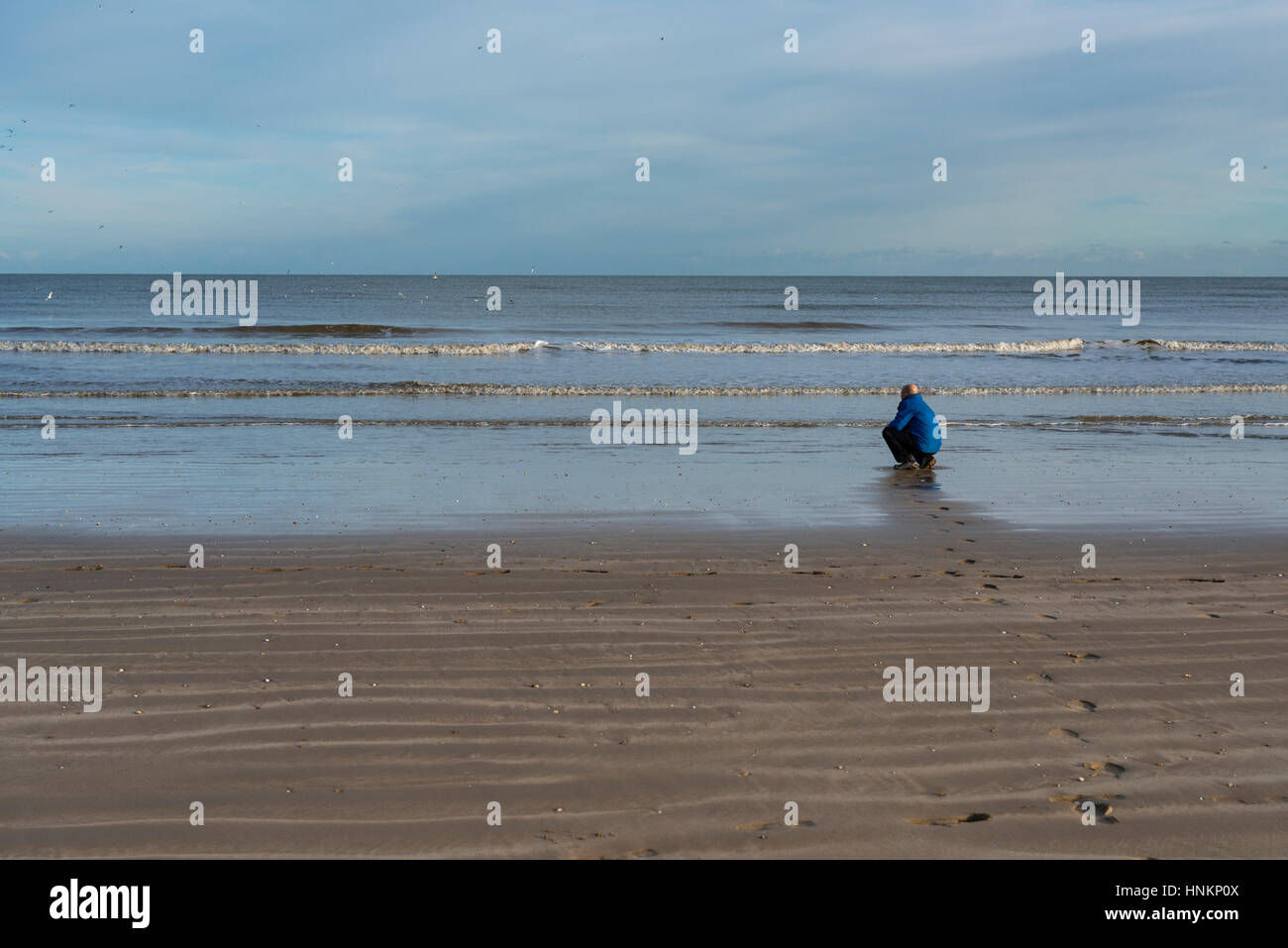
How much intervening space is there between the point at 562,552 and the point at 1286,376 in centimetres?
2599

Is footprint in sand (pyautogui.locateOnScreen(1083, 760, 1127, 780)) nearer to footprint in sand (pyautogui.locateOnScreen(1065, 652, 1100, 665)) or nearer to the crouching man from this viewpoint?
footprint in sand (pyautogui.locateOnScreen(1065, 652, 1100, 665))

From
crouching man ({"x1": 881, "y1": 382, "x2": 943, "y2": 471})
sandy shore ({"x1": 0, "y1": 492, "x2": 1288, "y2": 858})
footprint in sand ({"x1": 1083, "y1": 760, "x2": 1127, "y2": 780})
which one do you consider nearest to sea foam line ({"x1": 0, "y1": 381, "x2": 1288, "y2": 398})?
crouching man ({"x1": 881, "y1": 382, "x2": 943, "y2": 471})

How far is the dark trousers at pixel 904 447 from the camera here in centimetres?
1321

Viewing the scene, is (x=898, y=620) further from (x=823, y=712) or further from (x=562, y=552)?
(x=562, y=552)

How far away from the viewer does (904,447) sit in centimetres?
1329

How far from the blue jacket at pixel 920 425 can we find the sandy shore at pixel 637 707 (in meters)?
4.80

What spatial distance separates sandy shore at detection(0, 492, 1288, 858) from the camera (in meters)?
4.11

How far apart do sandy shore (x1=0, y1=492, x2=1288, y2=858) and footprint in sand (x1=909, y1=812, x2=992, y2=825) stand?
0.02 metres

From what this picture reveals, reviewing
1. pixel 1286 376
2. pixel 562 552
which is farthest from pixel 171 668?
pixel 1286 376

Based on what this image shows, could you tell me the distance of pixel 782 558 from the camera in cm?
845

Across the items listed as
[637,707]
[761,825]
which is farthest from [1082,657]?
[761,825]

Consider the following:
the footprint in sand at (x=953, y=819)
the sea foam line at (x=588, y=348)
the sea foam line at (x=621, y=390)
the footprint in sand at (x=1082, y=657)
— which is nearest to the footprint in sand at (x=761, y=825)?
the footprint in sand at (x=953, y=819)

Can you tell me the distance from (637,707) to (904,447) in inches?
347

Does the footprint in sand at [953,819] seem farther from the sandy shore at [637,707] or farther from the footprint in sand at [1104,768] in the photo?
the footprint in sand at [1104,768]
